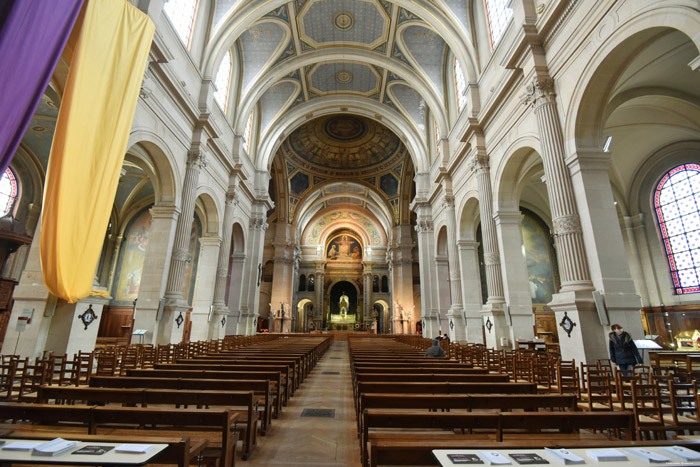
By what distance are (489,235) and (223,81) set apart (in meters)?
12.2

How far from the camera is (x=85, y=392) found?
2.66 m

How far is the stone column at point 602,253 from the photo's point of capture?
18.6 feet

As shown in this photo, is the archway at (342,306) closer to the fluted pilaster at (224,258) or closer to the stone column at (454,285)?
the fluted pilaster at (224,258)

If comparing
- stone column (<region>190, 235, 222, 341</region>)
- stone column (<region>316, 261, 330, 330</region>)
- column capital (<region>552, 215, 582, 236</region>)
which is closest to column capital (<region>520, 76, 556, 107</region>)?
column capital (<region>552, 215, 582, 236</region>)

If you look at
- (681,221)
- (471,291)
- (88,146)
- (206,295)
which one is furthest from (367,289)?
(88,146)

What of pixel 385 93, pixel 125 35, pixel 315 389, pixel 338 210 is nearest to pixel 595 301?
pixel 315 389

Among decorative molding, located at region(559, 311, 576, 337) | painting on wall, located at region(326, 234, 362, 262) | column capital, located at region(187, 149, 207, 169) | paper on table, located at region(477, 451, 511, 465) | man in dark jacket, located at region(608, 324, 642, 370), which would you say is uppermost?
painting on wall, located at region(326, 234, 362, 262)

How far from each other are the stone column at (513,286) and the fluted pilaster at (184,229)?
9.12m

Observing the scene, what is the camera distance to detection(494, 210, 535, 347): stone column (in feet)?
29.1

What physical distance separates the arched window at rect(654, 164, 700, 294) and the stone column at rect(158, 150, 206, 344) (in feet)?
56.1

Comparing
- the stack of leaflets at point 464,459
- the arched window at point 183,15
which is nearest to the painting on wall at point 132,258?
the arched window at point 183,15

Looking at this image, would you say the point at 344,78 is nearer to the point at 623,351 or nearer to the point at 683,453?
the point at 623,351

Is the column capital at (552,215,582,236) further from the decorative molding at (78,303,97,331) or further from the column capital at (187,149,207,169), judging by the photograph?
the column capital at (187,149,207,169)

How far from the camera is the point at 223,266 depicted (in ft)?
46.0
